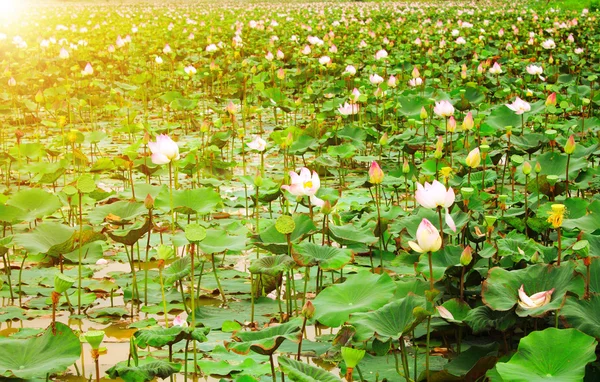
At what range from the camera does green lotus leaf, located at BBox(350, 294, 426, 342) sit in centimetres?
187

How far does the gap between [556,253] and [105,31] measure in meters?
9.80

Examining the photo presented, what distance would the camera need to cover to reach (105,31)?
1106 cm

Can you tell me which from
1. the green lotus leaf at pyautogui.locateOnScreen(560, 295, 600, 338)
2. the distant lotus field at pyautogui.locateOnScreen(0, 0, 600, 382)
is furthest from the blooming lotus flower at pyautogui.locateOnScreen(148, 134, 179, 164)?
the green lotus leaf at pyautogui.locateOnScreen(560, 295, 600, 338)

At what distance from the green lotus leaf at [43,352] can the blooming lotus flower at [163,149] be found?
35.0 inches

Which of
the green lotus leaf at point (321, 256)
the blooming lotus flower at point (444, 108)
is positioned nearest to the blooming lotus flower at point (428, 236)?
the green lotus leaf at point (321, 256)

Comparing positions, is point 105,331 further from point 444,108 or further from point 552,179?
point 444,108

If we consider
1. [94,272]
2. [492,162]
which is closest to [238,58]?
[492,162]

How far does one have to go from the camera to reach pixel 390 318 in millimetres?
1905

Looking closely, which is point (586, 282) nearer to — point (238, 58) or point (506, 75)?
point (506, 75)

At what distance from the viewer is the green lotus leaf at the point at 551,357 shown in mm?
1616

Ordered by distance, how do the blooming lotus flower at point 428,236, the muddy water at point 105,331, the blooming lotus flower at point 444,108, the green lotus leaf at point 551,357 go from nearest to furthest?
the green lotus leaf at point 551,357 < the blooming lotus flower at point 428,236 < the muddy water at point 105,331 < the blooming lotus flower at point 444,108

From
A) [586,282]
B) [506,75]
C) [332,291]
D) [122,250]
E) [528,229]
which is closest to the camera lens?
[586,282]

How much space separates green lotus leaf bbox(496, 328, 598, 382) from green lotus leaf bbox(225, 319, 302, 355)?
485 mm

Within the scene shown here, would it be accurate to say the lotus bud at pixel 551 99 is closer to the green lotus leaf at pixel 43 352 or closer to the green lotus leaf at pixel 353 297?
the green lotus leaf at pixel 353 297
